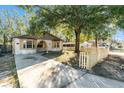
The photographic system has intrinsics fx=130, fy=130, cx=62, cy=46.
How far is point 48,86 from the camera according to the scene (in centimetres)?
378

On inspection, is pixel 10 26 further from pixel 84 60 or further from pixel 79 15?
pixel 84 60

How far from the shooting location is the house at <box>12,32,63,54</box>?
12.2 metres

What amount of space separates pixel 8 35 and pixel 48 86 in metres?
15.4

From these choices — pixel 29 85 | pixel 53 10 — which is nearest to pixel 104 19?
pixel 53 10

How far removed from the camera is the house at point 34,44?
12208 mm

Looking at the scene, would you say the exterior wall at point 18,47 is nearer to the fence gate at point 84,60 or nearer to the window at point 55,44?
the window at point 55,44

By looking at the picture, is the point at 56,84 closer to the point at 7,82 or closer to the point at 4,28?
the point at 7,82

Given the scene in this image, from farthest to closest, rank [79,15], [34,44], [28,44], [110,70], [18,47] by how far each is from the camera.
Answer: [34,44] < [28,44] < [18,47] < [79,15] < [110,70]

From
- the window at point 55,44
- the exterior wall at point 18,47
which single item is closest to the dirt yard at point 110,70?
the exterior wall at point 18,47

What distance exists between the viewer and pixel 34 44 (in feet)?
44.5

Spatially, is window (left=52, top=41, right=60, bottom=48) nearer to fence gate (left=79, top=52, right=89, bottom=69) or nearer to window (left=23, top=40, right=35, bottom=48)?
window (left=23, top=40, right=35, bottom=48)

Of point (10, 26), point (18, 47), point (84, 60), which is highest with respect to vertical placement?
point (10, 26)

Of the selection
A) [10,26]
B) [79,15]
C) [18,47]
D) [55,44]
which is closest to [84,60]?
[79,15]

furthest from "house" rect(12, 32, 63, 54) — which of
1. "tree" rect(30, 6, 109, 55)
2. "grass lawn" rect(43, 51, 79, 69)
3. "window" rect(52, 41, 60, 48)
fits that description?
"tree" rect(30, 6, 109, 55)
